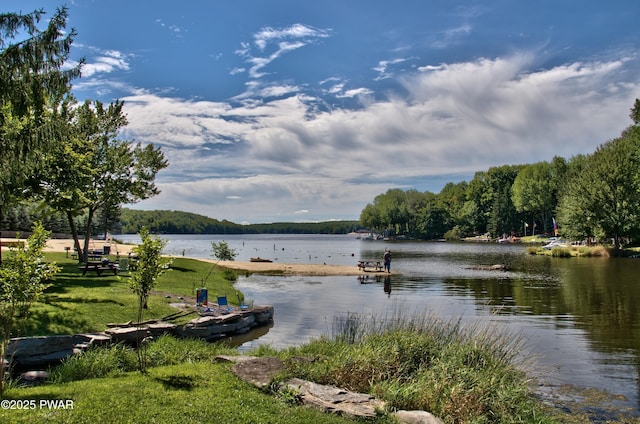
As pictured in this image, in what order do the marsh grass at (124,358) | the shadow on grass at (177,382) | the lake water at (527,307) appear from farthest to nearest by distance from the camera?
the lake water at (527,307)
the marsh grass at (124,358)
the shadow on grass at (177,382)

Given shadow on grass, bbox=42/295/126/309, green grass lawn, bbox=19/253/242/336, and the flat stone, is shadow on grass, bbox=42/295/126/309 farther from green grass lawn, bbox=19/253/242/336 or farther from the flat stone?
the flat stone

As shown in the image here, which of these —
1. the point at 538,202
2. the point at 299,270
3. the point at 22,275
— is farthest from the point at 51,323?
the point at 538,202

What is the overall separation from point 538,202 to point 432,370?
115215 mm

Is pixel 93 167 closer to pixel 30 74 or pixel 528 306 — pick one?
pixel 30 74

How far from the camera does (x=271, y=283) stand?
3494cm

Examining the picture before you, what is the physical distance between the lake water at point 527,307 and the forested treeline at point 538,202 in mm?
21963

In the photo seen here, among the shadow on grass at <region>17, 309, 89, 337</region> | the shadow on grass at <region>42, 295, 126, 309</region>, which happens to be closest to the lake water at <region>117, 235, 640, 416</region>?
the shadow on grass at <region>17, 309, 89, 337</region>

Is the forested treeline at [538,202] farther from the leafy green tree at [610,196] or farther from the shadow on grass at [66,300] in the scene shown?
the shadow on grass at [66,300]

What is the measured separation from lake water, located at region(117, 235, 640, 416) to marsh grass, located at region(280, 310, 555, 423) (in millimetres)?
1470

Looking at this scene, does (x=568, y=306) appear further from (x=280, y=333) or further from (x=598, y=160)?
(x=598, y=160)

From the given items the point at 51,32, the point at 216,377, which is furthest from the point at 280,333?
the point at 51,32

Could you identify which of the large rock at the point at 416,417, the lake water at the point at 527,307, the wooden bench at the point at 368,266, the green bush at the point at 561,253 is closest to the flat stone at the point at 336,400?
the large rock at the point at 416,417

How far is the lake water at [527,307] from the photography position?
13.4 meters

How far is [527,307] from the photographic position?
2398cm
